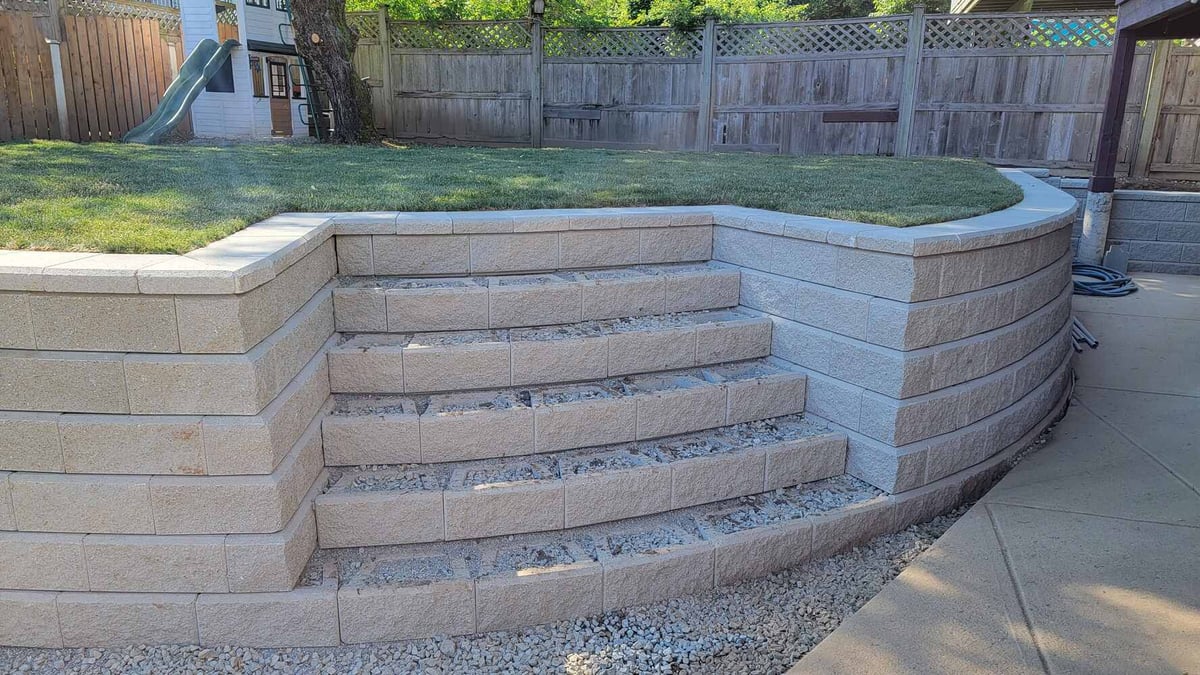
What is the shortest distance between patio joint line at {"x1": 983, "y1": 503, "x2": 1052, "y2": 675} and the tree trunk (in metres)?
8.71

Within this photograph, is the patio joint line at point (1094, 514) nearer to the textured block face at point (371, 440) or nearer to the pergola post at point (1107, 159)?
the textured block face at point (371, 440)

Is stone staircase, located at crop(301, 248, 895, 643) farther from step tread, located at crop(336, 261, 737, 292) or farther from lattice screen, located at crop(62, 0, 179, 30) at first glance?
lattice screen, located at crop(62, 0, 179, 30)

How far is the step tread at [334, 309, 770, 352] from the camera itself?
3.23m

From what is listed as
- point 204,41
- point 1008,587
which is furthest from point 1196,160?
point 204,41

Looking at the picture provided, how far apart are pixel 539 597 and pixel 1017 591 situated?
161 centimetres

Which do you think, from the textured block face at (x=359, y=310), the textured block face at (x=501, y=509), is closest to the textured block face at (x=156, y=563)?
the textured block face at (x=501, y=509)

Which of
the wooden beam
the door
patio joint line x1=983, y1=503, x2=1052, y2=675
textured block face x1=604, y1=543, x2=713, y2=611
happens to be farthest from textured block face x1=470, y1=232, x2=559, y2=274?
the door

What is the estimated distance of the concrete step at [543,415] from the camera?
9.65 ft

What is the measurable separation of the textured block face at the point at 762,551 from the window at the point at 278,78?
15.3 metres

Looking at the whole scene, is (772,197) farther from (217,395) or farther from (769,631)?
(217,395)

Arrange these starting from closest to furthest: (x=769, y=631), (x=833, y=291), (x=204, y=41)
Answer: (x=769, y=631), (x=833, y=291), (x=204, y=41)

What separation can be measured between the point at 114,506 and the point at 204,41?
13330 millimetres

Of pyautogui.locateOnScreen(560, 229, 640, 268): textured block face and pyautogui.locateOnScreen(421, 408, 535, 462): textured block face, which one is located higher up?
pyautogui.locateOnScreen(560, 229, 640, 268): textured block face

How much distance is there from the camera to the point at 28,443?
2371mm
